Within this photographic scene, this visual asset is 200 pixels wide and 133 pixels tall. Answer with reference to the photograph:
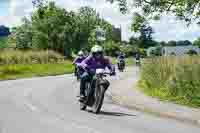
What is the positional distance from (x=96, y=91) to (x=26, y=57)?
43281 mm

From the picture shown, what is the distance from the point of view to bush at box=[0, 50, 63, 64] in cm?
5489

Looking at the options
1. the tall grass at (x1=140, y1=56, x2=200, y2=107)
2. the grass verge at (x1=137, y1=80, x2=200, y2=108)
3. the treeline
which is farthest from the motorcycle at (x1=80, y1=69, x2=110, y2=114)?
the treeline

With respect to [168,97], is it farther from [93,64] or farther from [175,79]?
[93,64]

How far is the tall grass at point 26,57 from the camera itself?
5484 cm

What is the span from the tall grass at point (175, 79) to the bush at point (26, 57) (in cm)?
3089

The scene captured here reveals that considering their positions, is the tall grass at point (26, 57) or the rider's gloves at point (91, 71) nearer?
the rider's gloves at point (91, 71)

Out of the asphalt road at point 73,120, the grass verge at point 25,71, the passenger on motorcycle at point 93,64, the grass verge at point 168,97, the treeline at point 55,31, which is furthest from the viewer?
the treeline at point 55,31

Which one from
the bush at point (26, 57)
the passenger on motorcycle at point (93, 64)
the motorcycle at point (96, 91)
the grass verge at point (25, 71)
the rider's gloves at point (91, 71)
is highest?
the passenger on motorcycle at point (93, 64)

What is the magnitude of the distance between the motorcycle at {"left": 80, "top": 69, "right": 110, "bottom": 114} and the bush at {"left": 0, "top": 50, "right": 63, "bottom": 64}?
3789 centimetres

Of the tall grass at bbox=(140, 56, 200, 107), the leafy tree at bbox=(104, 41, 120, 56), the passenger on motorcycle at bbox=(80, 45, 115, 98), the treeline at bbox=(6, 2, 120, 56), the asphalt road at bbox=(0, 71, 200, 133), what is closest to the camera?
the asphalt road at bbox=(0, 71, 200, 133)

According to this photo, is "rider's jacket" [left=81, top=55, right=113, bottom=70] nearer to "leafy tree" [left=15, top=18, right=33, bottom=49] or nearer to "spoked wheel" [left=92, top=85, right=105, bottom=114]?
"spoked wheel" [left=92, top=85, right=105, bottom=114]

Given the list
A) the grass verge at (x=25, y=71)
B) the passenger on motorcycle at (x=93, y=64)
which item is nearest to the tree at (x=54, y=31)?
the grass verge at (x=25, y=71)

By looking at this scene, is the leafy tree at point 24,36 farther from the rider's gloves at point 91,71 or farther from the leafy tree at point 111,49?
the rider's gloves at point 91,71

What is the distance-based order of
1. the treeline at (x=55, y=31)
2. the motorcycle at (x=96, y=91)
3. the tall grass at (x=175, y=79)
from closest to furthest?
the motorcycle at (x=96, y=91) < the tall grass at (x=175, y=79) < the treeline at (x=55, y=31)
